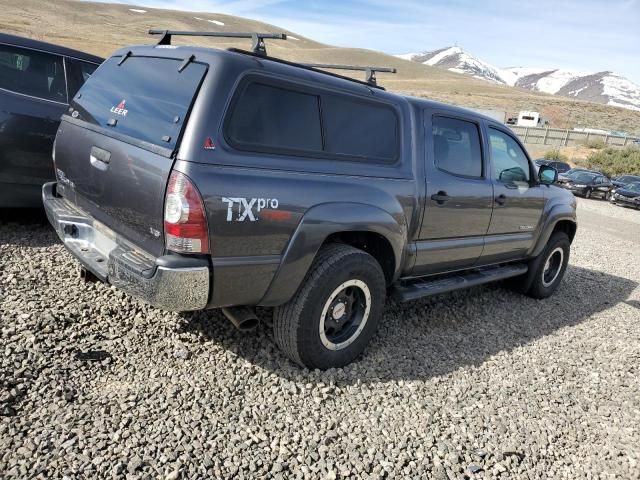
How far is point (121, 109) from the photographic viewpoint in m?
2.99

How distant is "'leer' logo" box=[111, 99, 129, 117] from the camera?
2.95m

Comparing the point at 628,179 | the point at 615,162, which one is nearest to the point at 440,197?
the point at 628,179

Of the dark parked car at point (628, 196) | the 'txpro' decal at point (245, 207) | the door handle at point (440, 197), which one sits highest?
the 'txpro' decal at point (245, 207)

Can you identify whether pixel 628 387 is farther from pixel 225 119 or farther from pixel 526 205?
pixel 225 119

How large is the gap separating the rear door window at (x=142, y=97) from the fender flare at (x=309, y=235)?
872 mm

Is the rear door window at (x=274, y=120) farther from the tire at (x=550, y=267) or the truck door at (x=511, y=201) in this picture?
the tire at (x=550, y=267)

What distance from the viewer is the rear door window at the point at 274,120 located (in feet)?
8.72

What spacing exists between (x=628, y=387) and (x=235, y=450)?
315 cm

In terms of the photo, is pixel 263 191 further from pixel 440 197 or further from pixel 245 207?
pixel 440 197

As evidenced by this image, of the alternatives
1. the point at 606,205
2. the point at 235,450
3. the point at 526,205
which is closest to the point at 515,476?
the point at 235,450

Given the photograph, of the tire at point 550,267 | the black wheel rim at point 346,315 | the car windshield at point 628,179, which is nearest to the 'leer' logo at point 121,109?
the black wheel rim at point 346,315

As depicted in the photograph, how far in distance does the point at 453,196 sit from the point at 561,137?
143 ft

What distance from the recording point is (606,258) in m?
8.59

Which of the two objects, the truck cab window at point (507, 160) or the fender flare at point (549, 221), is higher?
the truck cab window at point (507, 160)
